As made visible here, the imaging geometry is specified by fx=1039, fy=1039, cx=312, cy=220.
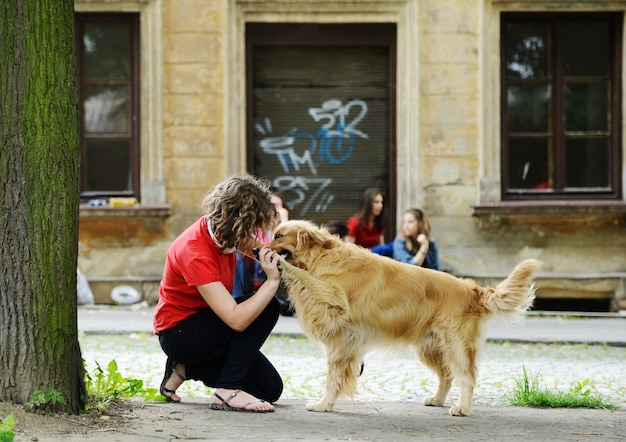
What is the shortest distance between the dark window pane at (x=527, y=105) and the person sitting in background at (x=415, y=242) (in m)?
3.24

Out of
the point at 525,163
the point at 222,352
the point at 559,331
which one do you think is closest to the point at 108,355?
the point at 222,352

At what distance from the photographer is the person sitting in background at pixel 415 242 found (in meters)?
11.6

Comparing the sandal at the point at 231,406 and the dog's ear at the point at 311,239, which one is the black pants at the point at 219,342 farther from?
the dog's ear at the point at 311,239

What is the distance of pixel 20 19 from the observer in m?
5.21

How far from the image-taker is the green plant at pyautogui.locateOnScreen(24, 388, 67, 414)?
5176 millimetres

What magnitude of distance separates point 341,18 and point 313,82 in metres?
0.96

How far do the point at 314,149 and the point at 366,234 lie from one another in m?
2.06

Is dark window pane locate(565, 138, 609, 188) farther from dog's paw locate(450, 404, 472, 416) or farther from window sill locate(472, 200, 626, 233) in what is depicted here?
dog's paw locate(450, 404, 472, 416)

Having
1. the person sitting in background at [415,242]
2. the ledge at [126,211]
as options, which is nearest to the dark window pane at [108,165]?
the ledge at [126,211]

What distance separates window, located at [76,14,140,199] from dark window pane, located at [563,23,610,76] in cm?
587

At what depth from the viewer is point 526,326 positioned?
485 inches

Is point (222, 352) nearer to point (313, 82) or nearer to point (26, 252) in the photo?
point (26, 252)

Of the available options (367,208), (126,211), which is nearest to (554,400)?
(367,208)

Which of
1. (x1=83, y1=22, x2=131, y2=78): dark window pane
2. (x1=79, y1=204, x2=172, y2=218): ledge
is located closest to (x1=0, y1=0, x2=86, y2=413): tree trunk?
(x1=79, y1=204, x2=172, y2=218): ledge
